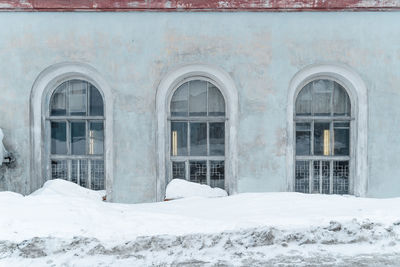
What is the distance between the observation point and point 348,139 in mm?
5613

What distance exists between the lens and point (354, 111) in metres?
5.51

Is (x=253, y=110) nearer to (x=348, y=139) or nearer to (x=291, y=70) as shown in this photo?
(x=291, y=70)

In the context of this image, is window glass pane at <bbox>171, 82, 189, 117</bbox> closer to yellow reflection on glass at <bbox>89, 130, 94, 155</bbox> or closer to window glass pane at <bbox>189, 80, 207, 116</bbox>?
window glass pane at <bbox>189, 80, 207, 116</bbox>

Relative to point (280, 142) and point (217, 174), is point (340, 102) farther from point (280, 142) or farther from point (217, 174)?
point (217, 174)

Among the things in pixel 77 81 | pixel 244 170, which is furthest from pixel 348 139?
pixel 77 81

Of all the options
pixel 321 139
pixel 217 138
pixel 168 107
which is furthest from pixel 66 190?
pixel 321 139

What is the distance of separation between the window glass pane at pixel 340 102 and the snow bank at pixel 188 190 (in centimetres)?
263

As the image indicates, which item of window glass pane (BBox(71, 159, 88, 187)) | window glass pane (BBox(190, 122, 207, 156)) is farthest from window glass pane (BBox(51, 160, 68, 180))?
window glass pane (BBox(190, 122, 207, 156))

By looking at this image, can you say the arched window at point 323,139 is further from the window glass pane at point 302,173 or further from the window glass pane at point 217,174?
the window glass pane at point 217,174

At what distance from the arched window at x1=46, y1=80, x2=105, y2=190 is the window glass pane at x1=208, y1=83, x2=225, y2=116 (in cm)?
204

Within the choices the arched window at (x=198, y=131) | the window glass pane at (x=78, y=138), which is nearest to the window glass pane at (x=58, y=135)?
the window glass pane at (x=78, y=138)

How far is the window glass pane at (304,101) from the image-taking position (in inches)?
220

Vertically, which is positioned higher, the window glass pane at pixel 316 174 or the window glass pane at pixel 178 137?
the window glass pane at pixel 178 137

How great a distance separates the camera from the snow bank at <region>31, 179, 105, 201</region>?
5156 mm
